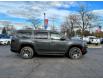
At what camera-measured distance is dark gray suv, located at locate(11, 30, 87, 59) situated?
11.5 meters

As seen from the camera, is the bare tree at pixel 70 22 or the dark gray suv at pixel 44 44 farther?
the bare tree at pixel 70 22

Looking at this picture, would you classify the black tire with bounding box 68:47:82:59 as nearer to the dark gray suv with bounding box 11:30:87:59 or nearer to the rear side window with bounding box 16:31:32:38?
the dark gray suv with bounding box 11:30:87:59

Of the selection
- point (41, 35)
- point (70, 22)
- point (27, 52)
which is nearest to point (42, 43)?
point (41, 35)

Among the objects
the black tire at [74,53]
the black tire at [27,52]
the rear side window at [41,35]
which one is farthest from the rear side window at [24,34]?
the black tire at [74,53]

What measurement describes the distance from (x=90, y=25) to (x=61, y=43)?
24359 millimetres

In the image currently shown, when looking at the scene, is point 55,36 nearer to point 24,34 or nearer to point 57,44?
point 57,44

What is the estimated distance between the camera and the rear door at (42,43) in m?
11.5

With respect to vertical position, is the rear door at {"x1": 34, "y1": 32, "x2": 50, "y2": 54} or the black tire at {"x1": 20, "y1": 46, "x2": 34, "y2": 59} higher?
the rear door at {"x1": 34, "y1": 32, "x2": 50, "y2": 54}

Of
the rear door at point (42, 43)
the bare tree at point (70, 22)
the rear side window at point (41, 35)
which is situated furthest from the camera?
the bare tree at point (70, 22)

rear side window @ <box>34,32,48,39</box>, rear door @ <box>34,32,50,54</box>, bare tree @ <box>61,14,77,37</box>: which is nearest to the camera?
rear door @ <box>34,32,50,54</box>

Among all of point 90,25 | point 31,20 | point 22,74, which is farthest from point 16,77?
point 31,20

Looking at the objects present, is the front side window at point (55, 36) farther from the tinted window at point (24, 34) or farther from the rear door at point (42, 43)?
the tinted window at point (24, 34)

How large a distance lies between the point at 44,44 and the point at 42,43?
5.6 inches

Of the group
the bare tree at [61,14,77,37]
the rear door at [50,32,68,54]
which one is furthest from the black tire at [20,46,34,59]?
the bare tree at [61,14,77,37]
